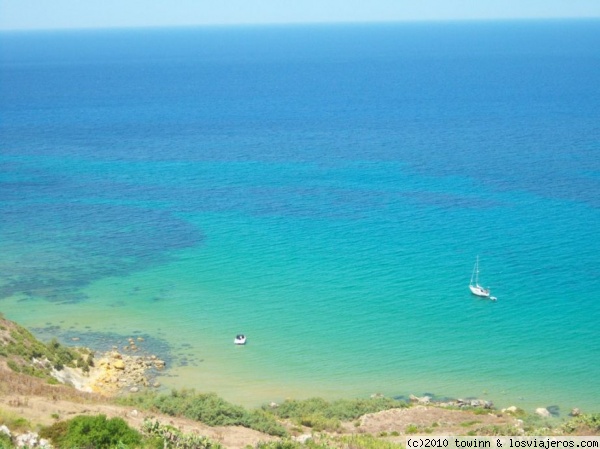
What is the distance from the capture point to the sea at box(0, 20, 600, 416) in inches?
1902

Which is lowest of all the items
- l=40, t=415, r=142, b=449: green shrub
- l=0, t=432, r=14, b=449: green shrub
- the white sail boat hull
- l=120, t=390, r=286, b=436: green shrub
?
l=0, t=432, r=14, b=449: green shrub

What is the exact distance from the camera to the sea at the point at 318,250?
159ft

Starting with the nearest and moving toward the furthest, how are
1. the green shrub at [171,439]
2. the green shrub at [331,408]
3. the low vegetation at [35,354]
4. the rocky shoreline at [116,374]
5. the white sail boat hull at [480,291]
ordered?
the green shrub at [171,439], the green shrub at [331,408], the low vegetation at [35,354], the rocky shoreline at [116,374], the white sail boat hull at [480,291]

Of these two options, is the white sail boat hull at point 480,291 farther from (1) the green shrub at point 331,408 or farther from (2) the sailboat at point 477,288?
(1) the green shrub at point 331,408

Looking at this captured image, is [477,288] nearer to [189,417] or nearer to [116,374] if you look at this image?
[116,374]

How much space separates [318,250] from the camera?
65875 millimetres

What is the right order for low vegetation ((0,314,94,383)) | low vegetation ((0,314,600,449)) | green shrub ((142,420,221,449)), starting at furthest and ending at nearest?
1. low vegetation ((0,314,94,383))
2. green shrub ((142,420,221,449))
3. low vegetation ((0,314,600,449))

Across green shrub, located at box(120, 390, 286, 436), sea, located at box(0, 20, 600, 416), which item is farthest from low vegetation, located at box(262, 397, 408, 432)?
sea, located at box(0, 20, 600, 416)

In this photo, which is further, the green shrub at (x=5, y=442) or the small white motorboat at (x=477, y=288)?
the small white motorboat at (x=477, y=288)

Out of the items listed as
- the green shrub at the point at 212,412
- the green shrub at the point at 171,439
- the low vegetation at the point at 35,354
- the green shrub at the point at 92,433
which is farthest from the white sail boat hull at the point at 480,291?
the green shrub at the point at 92,433

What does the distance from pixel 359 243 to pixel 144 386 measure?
Answer: 91.7 feet

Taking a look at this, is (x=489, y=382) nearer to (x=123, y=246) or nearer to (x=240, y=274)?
(x=240, y=274)

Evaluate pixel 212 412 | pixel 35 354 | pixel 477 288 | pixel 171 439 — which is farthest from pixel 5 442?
pixel 477 288

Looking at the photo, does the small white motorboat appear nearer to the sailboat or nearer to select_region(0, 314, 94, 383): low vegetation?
the sailboat
